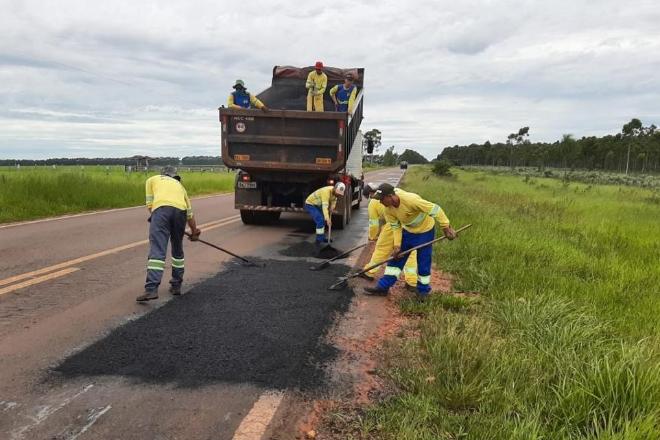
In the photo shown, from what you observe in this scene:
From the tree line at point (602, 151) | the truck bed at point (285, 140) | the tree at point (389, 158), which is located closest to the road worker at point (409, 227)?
the truck bed at point (285, 140)

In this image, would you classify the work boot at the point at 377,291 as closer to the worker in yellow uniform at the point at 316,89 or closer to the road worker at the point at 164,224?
the road worker at the point at 164,224

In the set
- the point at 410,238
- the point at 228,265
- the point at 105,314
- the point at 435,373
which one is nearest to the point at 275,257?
the point at 228,265

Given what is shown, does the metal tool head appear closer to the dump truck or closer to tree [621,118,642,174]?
the dump truck

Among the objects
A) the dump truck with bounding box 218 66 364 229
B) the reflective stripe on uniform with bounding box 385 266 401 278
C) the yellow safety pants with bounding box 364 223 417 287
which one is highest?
the dump truck with bounding box 218 66 364 229

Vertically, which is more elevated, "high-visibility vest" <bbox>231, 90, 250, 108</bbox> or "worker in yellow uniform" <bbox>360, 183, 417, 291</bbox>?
"high-visibility vest" <bbox>231, 90, 250, 108</bbox>

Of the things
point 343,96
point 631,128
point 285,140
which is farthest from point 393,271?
point 631,128

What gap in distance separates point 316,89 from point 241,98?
5.63ft

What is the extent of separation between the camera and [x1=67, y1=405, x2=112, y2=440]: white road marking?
2.54 meters

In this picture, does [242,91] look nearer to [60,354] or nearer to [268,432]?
[60,354]

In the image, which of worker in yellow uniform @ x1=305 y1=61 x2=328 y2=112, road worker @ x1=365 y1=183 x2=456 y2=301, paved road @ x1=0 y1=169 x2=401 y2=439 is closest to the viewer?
paved road @ x1=0 y1=169 x2=401 y2=439

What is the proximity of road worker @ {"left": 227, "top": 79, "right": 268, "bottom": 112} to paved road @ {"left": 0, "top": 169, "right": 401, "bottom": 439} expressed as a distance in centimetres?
318

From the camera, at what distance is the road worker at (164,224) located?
5.05 metres

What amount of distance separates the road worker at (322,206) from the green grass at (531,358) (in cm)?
229

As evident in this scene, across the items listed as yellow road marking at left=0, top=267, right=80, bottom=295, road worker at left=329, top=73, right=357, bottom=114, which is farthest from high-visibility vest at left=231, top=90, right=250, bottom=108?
yellow road marking at left=0, top=267, right=80, bottom=295
